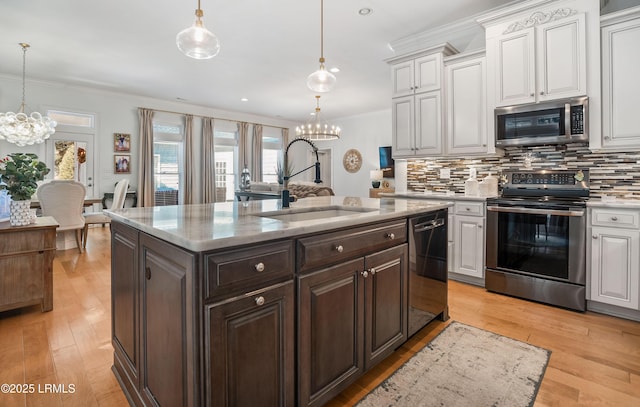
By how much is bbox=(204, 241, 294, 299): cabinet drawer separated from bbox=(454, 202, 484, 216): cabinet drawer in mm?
2612

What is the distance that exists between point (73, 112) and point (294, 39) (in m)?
5.13

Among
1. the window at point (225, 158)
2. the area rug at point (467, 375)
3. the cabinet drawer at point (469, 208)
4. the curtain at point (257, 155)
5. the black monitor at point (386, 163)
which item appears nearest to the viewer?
the area rug at point (467, 375)

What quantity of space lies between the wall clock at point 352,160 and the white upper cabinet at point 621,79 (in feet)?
21.8

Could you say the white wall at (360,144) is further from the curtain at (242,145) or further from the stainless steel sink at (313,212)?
the stainless steel sink at (313,212)

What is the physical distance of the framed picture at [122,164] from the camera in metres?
6.92

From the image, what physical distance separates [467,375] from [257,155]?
317 inches

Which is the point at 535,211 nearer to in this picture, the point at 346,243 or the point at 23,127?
the point at 346,243

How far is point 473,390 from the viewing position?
1.68 m

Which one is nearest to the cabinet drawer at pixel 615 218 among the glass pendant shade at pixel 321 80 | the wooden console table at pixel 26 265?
the glass pendant shade at pixel 321 80

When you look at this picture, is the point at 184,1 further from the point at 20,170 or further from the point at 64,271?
the point at 64,271

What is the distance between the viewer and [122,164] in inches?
275

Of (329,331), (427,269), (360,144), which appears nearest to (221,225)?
(329,331)

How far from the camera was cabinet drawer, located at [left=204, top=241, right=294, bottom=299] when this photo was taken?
1040 mm

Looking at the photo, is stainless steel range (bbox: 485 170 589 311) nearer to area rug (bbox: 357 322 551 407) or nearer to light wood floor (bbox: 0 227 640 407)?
light wood floor (bbox: 0 227 640 407)
